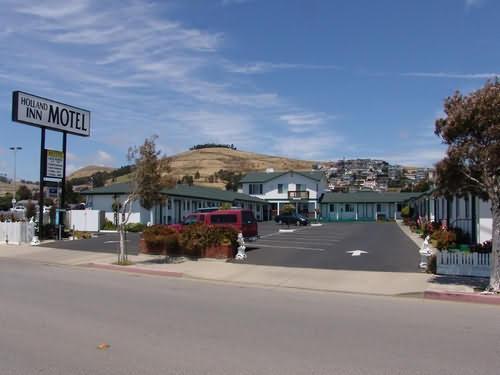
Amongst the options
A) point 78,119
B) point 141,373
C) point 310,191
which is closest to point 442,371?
point 141,373

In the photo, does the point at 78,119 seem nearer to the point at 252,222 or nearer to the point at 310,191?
the point at 252,222

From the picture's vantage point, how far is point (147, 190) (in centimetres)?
2119

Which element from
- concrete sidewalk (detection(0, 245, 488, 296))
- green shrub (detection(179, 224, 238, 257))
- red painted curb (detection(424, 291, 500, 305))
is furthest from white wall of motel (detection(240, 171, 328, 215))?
red painted curb (detection(424, 291, 500, 305))

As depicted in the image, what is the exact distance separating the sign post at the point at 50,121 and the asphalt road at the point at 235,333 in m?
18.5

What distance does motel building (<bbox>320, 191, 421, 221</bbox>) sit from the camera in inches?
3054

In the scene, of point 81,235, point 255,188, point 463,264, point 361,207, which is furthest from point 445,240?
point 255,188

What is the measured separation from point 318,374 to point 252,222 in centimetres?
2244

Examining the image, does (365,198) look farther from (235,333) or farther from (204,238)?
(235,333)

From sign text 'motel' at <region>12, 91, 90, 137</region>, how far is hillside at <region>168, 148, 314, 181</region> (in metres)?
116

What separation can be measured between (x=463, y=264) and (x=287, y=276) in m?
5.35

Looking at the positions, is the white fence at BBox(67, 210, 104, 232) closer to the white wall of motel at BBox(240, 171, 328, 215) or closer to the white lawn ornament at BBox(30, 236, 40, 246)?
the white lawn ornament at BBox(30, 236, 40, 246)

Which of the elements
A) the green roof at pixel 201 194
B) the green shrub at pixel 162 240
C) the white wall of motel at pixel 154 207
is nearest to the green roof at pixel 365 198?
the green roof at pixel 201 194

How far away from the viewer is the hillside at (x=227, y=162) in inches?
6526

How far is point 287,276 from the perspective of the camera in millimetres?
17906
